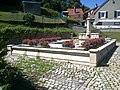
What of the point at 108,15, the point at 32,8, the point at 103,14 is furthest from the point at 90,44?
the point at 103,14

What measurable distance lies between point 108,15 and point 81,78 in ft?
162

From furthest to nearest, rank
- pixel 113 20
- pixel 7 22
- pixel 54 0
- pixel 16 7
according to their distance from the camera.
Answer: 1. pixel 54 0
2. pixel 113 20
3. pixel 16 7
4. pixel 7 22

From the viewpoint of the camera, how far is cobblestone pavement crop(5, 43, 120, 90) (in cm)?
821

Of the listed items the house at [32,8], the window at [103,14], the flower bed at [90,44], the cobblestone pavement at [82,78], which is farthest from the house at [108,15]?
the cobblestone pavement at [82,78]

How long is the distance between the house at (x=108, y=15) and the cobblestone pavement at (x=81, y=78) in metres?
45.4

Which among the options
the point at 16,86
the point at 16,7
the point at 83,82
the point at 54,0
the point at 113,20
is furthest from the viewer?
the point at 54,0

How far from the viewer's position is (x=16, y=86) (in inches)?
312

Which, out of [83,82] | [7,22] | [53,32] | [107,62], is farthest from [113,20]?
[83,82]

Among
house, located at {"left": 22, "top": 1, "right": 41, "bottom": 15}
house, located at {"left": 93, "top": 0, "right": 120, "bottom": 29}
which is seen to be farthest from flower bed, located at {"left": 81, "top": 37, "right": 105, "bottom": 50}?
house, located at {"left": 93, "top": 0, "right": 120, "bottom": 29}

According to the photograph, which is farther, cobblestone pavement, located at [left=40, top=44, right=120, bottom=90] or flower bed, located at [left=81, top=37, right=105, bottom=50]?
flower bed, located at [left=81, top=37, right=105, bottom=50]

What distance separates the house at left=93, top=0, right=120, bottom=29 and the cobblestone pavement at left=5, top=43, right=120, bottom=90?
4536 centimetres

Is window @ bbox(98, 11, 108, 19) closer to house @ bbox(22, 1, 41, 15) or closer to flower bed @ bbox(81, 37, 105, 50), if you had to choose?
house @ bbox(22, 1, 41, 15)

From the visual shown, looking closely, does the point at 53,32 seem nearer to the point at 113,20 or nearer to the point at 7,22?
the point at 7,22

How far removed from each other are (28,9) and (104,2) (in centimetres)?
2080
